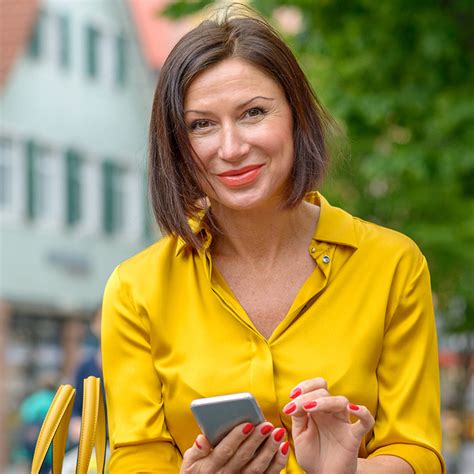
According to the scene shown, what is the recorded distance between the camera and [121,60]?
1345 inches

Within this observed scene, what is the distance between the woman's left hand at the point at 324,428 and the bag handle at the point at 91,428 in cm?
52

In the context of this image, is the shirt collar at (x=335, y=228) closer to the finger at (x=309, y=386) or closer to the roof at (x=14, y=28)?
the finger at (x=309, y=386)

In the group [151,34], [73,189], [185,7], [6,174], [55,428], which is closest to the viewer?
[55,428]

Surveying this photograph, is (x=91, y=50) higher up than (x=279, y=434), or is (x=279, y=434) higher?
(x=279, y=434)

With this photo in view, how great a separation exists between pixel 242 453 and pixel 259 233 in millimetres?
686

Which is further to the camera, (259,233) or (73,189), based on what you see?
(73,189)

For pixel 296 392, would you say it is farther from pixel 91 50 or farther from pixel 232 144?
pixel 91 50

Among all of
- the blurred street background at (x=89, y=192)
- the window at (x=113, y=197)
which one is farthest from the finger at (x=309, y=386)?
the window at (x=113, y=197)

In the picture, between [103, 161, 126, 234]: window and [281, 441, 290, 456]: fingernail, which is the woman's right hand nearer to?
[281, 441, 290, 456]: fingernail

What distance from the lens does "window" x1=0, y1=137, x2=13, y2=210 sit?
96.5 feet

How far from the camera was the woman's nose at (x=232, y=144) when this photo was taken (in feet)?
10.7

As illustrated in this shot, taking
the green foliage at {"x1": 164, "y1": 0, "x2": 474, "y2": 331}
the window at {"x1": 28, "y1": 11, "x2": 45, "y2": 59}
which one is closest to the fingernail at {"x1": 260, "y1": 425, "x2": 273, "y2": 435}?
the green foliage at {"x1": 164, "y1": 0, "x2": 474, "y2": 331}

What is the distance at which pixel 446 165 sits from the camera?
37.3ft

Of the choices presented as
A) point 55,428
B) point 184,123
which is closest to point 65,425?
point 55,428
